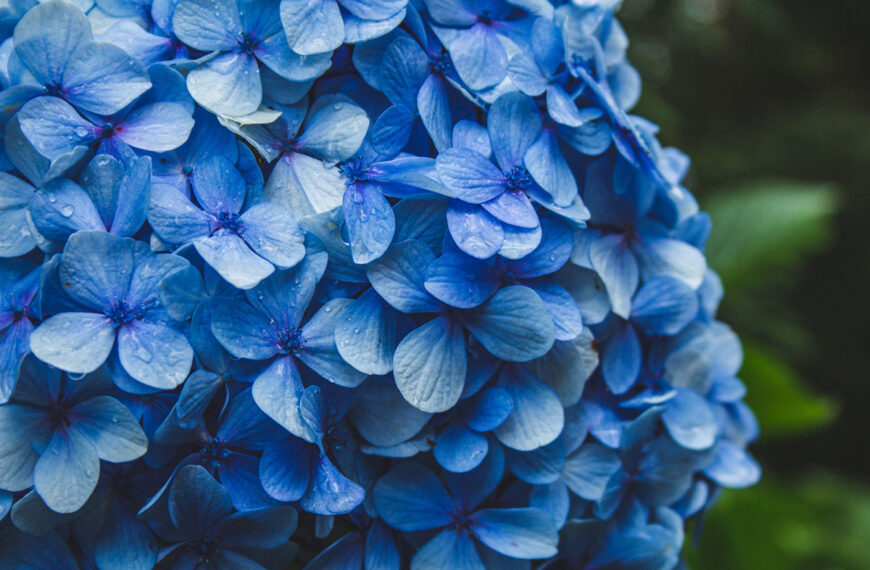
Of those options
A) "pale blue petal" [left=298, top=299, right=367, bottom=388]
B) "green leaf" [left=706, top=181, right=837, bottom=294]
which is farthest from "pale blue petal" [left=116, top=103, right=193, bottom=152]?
"green leaf" [left=706, top=181, right=837, bottom=294]

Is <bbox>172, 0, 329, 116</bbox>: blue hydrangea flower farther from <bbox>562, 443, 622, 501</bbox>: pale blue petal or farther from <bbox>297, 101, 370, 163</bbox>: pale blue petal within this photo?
<bbox>562, 443, 622, 501</bbox>: pale blue petal

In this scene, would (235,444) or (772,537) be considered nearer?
(235,444)

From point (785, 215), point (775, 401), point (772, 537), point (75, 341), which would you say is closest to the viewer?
point (75, 341)

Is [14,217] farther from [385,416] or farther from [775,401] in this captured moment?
[775,401]

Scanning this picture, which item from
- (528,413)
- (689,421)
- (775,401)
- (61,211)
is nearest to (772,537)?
(775,401)

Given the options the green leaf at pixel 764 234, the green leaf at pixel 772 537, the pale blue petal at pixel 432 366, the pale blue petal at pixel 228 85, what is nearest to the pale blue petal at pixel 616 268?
the pale blue petal at pixel 432 366

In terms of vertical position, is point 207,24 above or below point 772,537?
above

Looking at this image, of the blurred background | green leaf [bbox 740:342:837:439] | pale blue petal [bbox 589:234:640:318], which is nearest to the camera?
pale blue petal [bbox 589:234:640:318]

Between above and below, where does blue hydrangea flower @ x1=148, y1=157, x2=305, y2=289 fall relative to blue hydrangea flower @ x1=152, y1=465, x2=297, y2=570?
above
